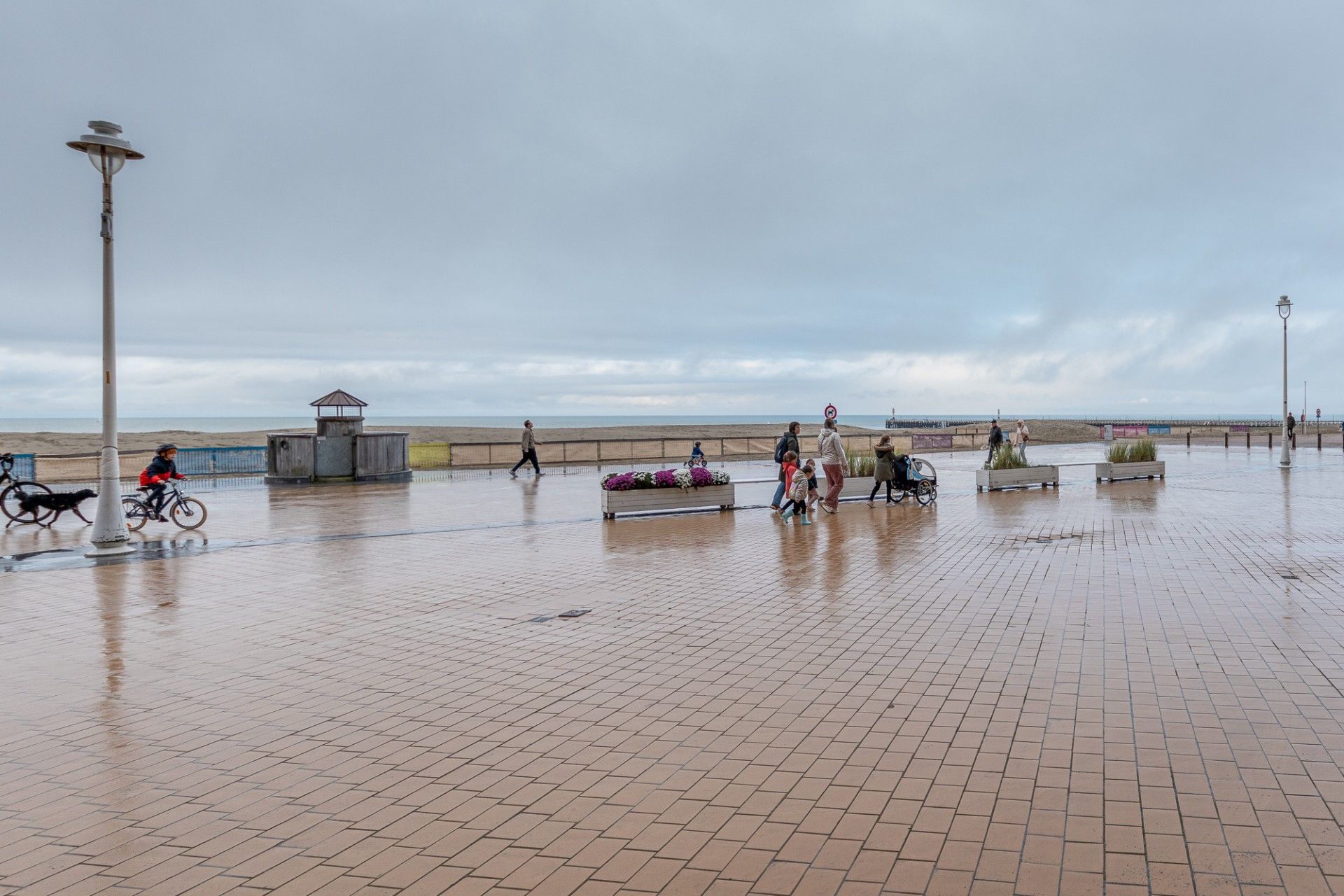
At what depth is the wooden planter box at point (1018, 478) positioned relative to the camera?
837 inches

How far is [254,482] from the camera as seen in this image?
2702 centimetres

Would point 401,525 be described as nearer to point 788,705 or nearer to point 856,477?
point 856,477

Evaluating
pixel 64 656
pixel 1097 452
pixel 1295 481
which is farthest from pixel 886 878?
pixel 1097 452

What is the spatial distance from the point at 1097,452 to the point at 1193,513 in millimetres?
27063

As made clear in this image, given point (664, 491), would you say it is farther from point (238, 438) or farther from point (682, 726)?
point (238, 438)

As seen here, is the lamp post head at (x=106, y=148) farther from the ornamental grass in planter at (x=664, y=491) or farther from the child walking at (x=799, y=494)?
the child walking at (x=799, y=494)

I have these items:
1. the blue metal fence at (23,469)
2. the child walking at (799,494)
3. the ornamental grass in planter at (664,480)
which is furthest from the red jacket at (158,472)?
the blue metal fence at (23,469)

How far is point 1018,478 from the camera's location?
21719 mm

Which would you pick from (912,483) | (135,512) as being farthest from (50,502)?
(912,483)

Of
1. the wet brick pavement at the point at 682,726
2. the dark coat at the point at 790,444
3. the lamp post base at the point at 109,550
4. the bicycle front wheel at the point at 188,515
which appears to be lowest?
the wet brick pavement at the point at 682,726

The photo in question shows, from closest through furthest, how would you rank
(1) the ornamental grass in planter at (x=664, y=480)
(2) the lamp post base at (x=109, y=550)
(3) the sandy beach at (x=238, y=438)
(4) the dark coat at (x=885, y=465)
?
1. (2) the lamp post base at (x=109, y=550)
2. (1) the ornamental grass in planter at (x=664, y=480)
3. (4) the dark coat at (x=885, y=465)
4. (3) the sandy beach at (x=238, y=438)

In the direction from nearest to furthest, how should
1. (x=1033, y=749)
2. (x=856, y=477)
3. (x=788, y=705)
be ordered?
1. (x=1033, y=749)
2. (x=788, y=705)
3. (x=856, y=477)

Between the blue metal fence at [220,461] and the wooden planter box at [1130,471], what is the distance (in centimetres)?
2536

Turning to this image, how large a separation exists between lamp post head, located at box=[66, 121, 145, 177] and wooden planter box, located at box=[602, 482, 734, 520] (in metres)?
9.05
